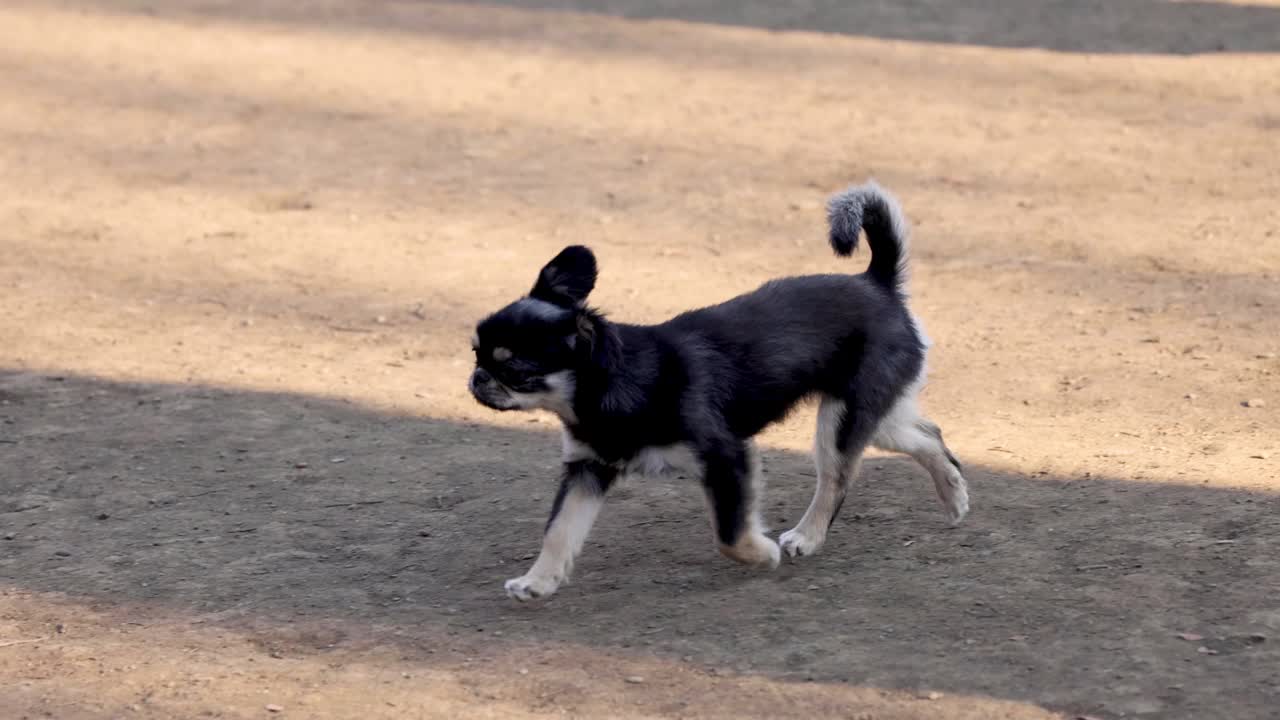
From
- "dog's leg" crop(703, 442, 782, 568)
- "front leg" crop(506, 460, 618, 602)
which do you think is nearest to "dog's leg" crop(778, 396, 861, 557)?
"dog's leg" crop(703, 442, 782, 568)

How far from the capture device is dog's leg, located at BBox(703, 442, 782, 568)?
223 inches

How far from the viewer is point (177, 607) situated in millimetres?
5809

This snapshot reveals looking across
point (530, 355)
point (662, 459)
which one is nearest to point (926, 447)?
point (662, 459)

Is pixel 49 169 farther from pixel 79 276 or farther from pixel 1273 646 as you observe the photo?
pixel 1273 646

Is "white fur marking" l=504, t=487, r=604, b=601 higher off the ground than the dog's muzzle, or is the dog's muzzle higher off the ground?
the dog's muzzle

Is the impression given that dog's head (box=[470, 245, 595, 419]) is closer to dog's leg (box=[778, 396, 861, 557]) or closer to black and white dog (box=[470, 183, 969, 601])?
black and white dog (box=[470, 183, 969, 601])

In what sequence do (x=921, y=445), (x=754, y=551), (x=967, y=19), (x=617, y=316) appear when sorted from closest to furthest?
(x=754, y=551)
(x=921, y=445)
(x=617, y=316)
(x=967, y=19)

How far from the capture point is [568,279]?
5.67m

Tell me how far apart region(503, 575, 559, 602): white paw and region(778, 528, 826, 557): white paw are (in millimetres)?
890

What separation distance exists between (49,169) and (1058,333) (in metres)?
7.09

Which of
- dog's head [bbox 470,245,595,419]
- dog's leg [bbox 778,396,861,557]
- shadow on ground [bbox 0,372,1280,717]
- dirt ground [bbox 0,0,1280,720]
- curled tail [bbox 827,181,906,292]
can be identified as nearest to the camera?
shadow on ground [bbox 0,372,1280,717]

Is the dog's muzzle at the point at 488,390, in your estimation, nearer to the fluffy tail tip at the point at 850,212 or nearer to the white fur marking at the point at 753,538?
the white fur marking at the point at 753,538

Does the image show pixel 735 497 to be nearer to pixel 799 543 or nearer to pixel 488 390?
pixel 799 543

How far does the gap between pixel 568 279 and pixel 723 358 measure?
2.01 ft
